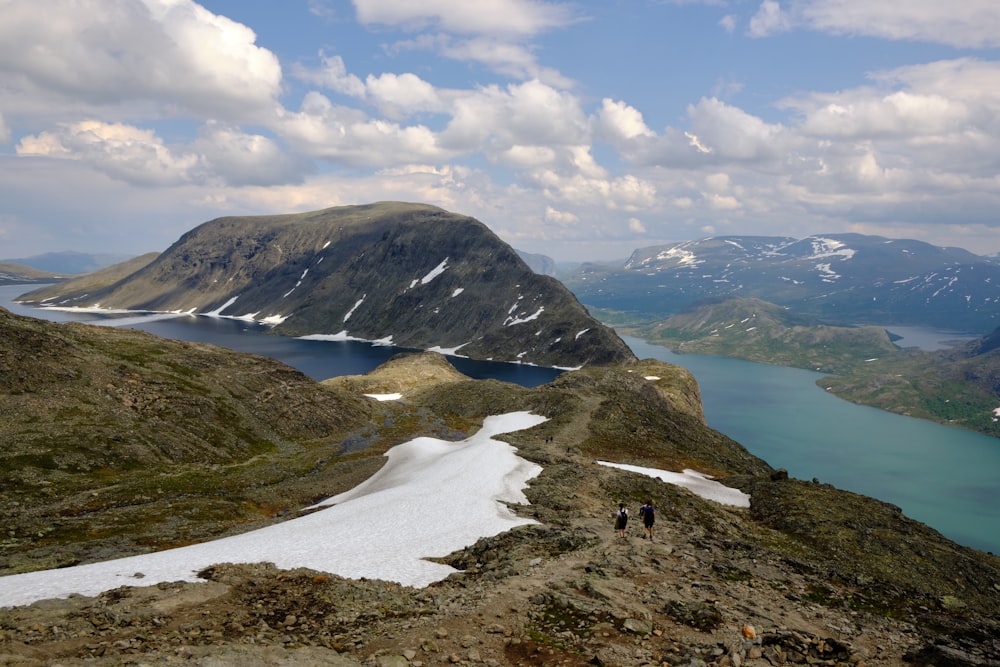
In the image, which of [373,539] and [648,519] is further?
[648,519]

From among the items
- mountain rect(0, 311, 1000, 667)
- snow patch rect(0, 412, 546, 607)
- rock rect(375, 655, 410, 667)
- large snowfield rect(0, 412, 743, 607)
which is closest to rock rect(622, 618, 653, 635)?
mountain rect(0, 311, 1000, 667)

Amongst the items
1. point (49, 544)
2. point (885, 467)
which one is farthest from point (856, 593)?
point (885, 467)

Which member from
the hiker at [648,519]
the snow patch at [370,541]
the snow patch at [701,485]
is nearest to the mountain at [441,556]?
the snow patch at [370,541]

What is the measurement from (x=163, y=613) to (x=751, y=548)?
38.4 m

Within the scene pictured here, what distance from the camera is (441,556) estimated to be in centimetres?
3234

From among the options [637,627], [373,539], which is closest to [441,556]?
[373,539]

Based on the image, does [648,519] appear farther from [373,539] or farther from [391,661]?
[391,661]

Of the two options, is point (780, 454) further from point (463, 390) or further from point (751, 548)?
point (751, 548)

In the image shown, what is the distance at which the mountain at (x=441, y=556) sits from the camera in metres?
19.8

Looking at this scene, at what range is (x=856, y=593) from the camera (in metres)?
35.0

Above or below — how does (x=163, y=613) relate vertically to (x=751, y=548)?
above

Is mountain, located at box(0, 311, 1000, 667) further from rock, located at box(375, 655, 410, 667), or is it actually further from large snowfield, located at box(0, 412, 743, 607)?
large snowfield, located at box(0, 412, 743, 607)

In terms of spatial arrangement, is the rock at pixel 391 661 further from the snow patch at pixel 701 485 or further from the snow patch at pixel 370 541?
the snow patch at pixel 701 485

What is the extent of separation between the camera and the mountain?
19.8 metres
